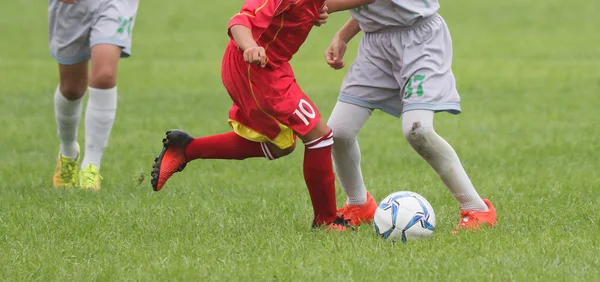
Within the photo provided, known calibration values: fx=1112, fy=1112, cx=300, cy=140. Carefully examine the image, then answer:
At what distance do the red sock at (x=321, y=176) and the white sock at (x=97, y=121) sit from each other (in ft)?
7.30

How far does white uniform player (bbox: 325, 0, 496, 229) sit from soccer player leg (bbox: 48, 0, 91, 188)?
2088 mm

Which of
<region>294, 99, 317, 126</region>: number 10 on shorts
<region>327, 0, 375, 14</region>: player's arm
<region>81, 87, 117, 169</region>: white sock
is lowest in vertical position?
<region>81, 87, 117, 169</region>: white sock

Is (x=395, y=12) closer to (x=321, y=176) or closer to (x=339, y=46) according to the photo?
(x=339, y=46)

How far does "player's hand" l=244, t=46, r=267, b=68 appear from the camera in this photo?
16.0 feet

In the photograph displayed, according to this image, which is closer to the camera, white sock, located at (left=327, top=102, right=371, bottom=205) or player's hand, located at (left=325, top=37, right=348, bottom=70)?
white sock, located at (left=327, top=102, right=371, bottom=205)

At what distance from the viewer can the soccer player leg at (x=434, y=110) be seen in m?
5.55

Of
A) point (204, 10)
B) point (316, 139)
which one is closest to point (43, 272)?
point (316, 139)

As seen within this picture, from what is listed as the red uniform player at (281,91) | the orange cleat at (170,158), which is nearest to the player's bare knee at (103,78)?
the orange cleat at (170,158)

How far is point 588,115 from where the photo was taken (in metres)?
11.2

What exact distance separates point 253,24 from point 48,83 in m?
10.5

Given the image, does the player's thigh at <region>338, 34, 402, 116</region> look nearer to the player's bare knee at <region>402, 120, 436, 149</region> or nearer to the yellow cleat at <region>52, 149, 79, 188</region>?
the player's bare knee at <region>402, 120, 436, 149</region>

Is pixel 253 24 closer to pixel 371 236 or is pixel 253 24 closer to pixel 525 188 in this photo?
pixel 371 236

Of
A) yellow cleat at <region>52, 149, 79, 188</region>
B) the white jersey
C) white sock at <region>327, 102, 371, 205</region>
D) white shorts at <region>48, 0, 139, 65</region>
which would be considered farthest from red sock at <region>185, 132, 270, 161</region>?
yellow cleat at <region>52, 149, 79, 188</region>

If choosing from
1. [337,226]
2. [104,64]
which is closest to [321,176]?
[337,226]
